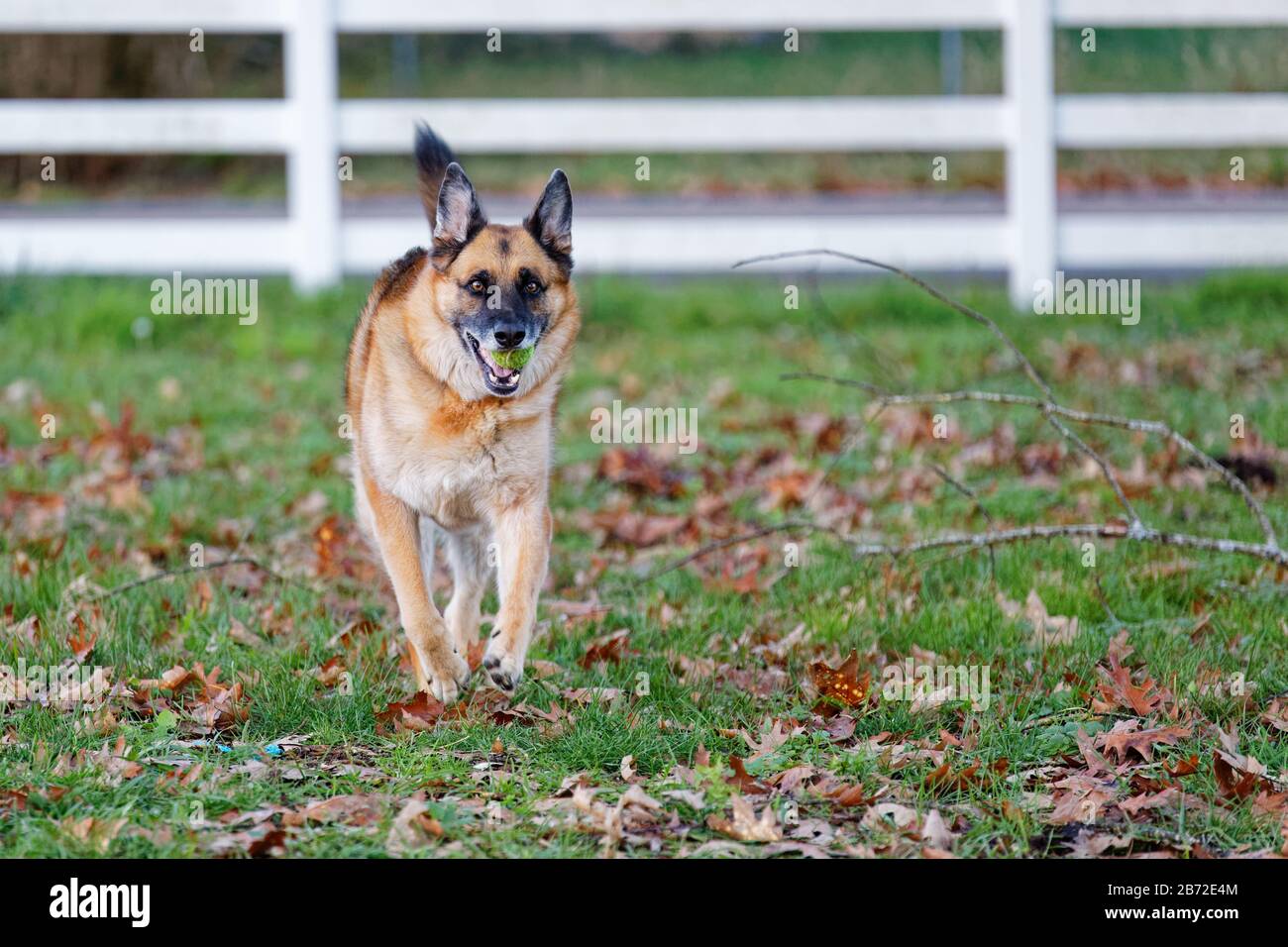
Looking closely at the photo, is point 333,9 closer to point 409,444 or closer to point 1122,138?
point 1122,138

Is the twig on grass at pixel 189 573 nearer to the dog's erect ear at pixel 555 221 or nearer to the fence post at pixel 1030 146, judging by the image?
the dog's erect ear at pixel 555 221

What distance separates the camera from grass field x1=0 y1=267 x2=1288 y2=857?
11.8ft

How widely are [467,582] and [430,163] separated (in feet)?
4.54

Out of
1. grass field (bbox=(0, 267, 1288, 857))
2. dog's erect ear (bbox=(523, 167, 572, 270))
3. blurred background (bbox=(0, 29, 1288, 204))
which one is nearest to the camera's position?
grass field (bbox=(0, 267, 1288, 857))

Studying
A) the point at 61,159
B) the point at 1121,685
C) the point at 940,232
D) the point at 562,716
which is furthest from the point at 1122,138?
the point at 61,159

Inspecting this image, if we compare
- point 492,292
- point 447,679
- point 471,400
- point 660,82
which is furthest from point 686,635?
point 660,82

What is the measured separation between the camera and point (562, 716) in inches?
163

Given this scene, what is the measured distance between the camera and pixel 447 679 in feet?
14.3

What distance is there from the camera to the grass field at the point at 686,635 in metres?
3.59

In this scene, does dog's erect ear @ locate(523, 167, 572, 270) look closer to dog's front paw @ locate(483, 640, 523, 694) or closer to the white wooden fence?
dog's front paw @ locate(483, 640, 523, 694)

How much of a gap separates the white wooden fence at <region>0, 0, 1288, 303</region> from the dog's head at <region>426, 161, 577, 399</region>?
5.36 metres

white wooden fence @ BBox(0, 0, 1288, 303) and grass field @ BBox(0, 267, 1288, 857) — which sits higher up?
white wooden fence @ BBox(0, 0, 1288, 303)

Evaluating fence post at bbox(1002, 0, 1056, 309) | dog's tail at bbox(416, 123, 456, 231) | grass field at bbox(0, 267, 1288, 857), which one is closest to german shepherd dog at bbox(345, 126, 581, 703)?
dog's tail at bbox(416, 123, 456, 231)

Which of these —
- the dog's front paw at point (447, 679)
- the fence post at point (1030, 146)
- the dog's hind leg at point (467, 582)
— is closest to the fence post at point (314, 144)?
the fence post at point (1030, 146)
